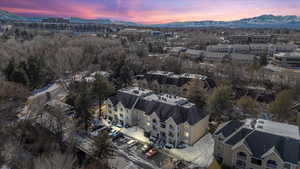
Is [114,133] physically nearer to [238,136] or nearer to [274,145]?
[238,136]

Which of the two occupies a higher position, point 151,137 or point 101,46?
point 101,46

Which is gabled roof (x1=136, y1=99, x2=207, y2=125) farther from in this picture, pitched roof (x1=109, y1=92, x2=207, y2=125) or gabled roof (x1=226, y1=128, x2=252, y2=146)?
gabled roof (x1=226, y1=128, x2=252, y2=146)

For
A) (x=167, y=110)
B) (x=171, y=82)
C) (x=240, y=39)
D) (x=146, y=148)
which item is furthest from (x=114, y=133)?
(x=240, y=39)

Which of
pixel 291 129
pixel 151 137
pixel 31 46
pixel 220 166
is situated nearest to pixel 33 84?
pixel 31 46

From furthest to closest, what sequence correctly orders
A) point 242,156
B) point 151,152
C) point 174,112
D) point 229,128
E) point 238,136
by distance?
point 174,112 → point 151,152 → point 229,128 → point 238,136 → point 242,156

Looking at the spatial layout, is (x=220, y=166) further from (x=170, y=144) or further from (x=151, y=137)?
(x=151, y=137)

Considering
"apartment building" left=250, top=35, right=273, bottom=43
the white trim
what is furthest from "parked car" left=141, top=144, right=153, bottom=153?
"apartment building" left=250, top=35, right=273, bottom=43
